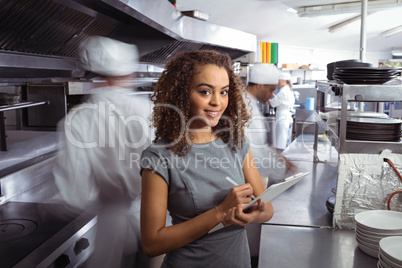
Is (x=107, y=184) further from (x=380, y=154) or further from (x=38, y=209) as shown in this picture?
(x=380, y=154)

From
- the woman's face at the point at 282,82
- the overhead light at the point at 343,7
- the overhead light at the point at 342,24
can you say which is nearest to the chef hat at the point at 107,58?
the overhead light at the point at 343,7

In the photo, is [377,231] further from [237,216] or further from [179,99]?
[179,99]

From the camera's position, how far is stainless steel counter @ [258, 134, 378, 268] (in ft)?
4.36

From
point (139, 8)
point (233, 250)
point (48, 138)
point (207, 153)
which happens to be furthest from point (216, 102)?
point (48, 138)

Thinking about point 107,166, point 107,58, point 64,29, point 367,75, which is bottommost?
point 107,166

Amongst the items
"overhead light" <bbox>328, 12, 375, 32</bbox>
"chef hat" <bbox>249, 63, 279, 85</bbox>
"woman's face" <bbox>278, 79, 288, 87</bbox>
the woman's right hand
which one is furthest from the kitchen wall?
the woman's right hand

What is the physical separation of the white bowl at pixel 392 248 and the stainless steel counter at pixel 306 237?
17 cm

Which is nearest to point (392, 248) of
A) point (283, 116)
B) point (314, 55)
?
point (283, 116)

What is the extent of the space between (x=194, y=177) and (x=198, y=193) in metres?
0.05

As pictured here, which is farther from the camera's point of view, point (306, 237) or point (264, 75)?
point (264, 75)

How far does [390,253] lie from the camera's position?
1.07 m

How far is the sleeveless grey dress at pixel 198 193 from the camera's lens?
1.02m

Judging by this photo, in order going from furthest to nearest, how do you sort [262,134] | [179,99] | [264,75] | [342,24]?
1. [342,24]
2. [264,75]
3. [262,134]
4. [179,99]

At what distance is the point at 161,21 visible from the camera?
2.24 metres
